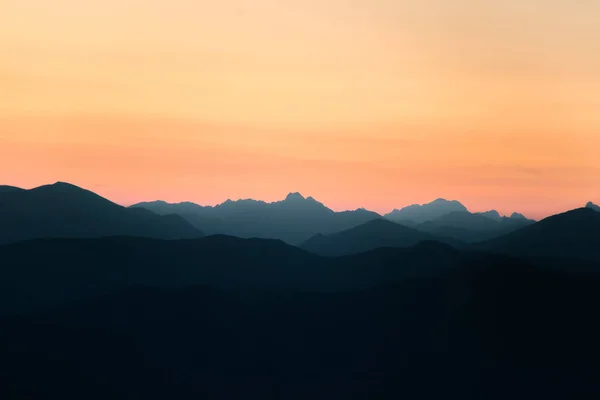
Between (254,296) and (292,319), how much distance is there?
18.3 meters

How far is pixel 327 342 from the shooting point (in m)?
153

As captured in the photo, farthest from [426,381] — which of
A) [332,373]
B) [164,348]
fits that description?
[164,348]

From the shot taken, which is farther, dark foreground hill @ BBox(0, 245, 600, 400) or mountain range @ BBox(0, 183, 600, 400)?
mountain range @ BBox(0, 183, 600, 400)

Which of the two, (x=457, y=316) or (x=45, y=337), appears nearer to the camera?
(x=45, y=337)

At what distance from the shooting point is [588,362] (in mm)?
137125

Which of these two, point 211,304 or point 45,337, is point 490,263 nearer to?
point 211,304

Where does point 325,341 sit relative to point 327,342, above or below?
above

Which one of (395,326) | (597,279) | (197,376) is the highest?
(597,279)

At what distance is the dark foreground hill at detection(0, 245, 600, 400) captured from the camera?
433 feet

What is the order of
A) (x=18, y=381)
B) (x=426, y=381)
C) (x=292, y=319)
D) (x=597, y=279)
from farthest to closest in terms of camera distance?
(x=597, y=279), (x=292, y=319), (x=426, y=381), (x=18, y=381)

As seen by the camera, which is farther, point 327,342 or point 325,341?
point 325,341

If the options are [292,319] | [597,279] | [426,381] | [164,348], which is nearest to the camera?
[426,381]

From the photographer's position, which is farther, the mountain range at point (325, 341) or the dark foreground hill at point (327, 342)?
the mountain range at point (325, 341)

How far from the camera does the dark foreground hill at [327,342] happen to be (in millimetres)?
132125
